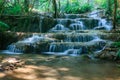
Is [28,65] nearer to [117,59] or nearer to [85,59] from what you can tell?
[85,59]

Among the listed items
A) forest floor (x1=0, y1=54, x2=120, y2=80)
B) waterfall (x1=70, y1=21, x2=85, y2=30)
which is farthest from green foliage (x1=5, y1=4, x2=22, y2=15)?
forest floor (x1=0, y1=54, x2=120, y2=80)

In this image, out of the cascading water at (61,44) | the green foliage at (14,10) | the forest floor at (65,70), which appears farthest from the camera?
the green foliage at (14,10)

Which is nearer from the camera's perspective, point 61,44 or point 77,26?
point 61,44

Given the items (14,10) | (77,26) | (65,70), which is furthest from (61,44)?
(14,10)

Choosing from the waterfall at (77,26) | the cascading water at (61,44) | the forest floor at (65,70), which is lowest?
Result: the forest floor at (65,70)

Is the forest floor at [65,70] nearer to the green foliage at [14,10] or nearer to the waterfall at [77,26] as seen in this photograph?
the waterfall at [77,26]

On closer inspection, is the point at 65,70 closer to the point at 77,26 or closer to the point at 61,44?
the point at 61,44

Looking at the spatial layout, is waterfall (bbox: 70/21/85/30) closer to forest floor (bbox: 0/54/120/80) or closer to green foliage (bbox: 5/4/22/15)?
green foliage (bbox: 5/4/22/15)

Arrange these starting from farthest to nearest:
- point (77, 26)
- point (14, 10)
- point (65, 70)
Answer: point (14, 10) < point (77, 26) < point (65, 70)

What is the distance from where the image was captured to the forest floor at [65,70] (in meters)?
8.34

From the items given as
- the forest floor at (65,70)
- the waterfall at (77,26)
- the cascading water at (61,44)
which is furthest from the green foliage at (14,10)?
the forest floor at (65,70)

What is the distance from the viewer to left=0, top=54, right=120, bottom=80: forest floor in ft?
27.3

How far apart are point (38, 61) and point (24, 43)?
13.2 ft

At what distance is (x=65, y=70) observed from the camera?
9.48 metres
